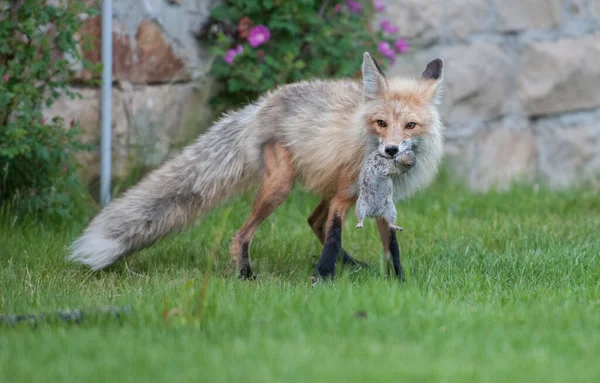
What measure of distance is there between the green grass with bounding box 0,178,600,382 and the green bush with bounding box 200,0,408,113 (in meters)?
1.36

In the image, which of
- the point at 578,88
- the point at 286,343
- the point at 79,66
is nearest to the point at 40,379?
the point at 286,343

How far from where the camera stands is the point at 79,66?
6496 millimetres

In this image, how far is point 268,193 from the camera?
5164 mm

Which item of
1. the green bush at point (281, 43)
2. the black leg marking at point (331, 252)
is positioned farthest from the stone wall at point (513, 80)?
the black leg marking at point (331, 252)

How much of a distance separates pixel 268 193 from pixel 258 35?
88.8 inches

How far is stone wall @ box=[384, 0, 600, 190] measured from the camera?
8.03 meters

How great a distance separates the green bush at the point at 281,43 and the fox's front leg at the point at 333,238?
230 centimetres

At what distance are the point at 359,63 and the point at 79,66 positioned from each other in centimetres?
233

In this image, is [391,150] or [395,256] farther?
[395,256]

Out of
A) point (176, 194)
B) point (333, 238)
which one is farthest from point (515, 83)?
point (176, 194)

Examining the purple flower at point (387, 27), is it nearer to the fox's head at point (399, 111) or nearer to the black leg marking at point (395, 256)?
the fox's head at point (399, 111)

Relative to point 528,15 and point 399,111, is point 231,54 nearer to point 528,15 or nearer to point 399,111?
point 399,111

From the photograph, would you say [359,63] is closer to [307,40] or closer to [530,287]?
[307,40]

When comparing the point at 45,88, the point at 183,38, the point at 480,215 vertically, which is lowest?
the point at 480,215
